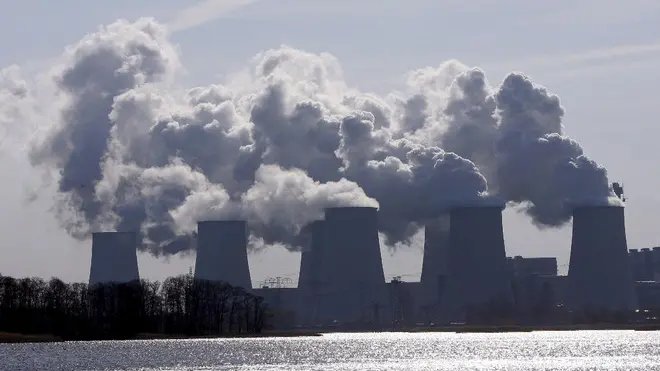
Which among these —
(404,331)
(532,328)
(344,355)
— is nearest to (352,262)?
(344,355)

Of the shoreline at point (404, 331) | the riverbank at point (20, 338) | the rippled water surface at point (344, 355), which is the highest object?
the shoreline at point (404, 331)

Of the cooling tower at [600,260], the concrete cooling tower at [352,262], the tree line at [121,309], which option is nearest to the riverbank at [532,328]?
the cooling tower at [600,260]

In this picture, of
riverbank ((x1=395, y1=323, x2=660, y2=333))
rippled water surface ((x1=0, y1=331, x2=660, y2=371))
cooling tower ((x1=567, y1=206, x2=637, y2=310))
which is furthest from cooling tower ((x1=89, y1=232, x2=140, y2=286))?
cooling tower ((x1=567, y1=206, x2=637, y2=310))

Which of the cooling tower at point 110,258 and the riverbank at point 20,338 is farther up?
the cooling tower at point 110,258

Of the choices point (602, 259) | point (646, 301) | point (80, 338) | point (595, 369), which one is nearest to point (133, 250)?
point (80, 338)

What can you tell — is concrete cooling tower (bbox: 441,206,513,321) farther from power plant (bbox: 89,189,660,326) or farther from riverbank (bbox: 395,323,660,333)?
riverbank (bbox: 395,323,660,333)

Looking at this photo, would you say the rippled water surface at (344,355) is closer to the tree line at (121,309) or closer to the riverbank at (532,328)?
the tree line at (121,309)
